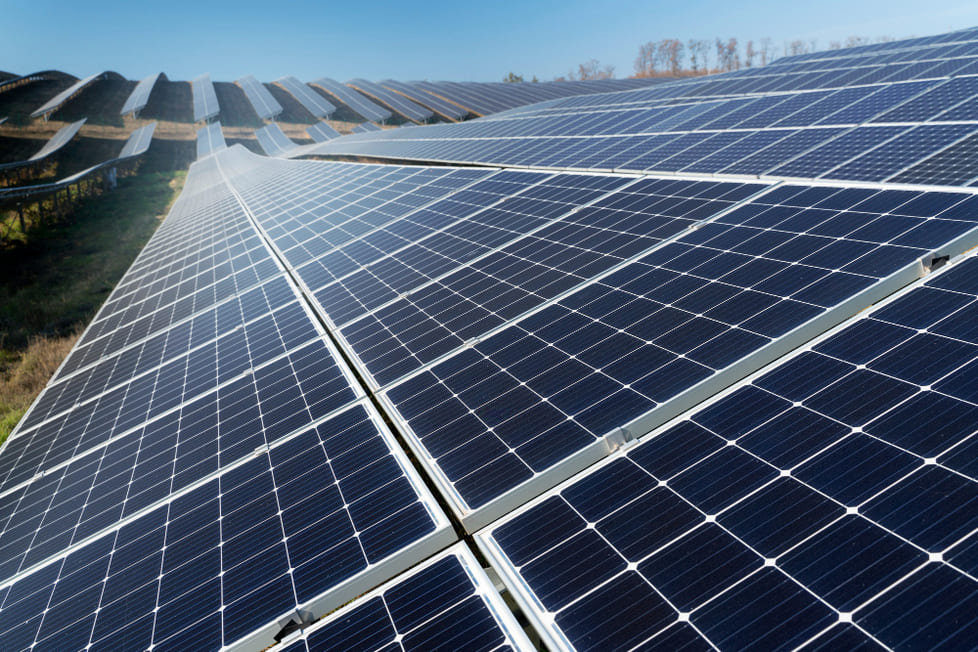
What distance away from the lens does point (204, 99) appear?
Answer: 105125 mm

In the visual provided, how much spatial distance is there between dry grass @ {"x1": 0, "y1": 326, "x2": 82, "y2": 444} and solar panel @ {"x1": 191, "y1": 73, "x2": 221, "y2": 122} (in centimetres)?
8089

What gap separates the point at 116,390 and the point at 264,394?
538 centimetres

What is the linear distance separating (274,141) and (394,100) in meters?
19.8

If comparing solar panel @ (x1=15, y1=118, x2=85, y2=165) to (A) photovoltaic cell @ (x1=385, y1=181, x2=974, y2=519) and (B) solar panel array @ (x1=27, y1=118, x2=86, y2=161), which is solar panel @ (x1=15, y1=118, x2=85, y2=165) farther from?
(A) photovoltaic cell @ (x1=385, y1=181, x2=974, y2=519)

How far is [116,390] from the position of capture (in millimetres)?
13555

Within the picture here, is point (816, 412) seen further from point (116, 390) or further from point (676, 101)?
point (676, 101)

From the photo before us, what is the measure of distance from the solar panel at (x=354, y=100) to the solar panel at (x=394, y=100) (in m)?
1.50

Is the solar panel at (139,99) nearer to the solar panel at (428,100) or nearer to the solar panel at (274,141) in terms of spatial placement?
the solar panel at (274,141)

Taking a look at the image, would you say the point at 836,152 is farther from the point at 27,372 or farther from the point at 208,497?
the point at 27,372

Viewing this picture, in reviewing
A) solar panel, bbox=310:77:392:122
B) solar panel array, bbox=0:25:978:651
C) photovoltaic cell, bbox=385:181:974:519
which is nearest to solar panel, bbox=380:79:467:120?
solar panel, bbox=310:77:392:122

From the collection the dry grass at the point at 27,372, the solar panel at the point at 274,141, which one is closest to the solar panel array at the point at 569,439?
the dry grass at the point at 27,372

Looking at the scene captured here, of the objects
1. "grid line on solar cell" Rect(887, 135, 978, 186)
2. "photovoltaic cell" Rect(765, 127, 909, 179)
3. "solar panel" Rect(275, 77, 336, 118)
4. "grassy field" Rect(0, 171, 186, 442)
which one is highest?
"solar panel" Rect(275, 77, 336, 118)

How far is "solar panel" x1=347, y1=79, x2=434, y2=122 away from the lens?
8250 cm

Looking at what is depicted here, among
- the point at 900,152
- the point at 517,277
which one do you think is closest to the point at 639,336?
the point at 517,277
